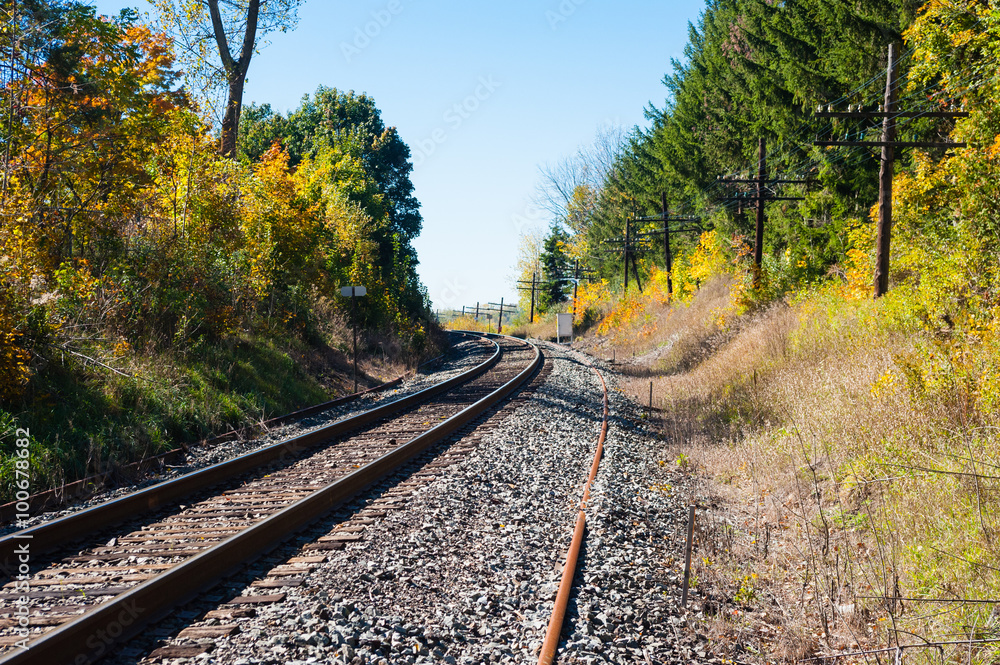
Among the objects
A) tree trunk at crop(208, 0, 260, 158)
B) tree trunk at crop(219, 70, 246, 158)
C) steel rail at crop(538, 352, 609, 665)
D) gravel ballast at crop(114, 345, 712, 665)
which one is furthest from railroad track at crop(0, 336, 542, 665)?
tree trunk at crop(208, 0, 260, 158)

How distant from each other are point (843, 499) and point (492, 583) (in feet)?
13.3

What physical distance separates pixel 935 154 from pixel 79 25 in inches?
827

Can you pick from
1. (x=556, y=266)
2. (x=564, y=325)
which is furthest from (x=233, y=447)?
(x=556, y=266)

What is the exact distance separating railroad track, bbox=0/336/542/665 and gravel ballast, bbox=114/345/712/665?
1.11 ft

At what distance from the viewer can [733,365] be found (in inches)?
597

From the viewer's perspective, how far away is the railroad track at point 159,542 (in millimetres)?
3873

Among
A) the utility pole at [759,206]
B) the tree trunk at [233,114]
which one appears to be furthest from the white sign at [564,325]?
the tree trunk at [233,114]

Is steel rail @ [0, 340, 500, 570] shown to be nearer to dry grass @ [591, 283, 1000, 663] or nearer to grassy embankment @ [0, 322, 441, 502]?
grassy embankment @ [0, 322, 441, 502]

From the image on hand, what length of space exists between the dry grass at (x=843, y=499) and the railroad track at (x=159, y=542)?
3597 mm

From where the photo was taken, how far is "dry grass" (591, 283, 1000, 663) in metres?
4.18

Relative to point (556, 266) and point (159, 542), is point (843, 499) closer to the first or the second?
point (159, 542)

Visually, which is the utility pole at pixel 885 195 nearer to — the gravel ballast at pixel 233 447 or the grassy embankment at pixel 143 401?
the gravel ballast at pixel 233 447

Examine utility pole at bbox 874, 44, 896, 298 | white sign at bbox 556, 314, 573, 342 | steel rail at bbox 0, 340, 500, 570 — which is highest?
utility pole at bbox 874, 44, 896, 298

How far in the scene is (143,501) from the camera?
6.39 metres
